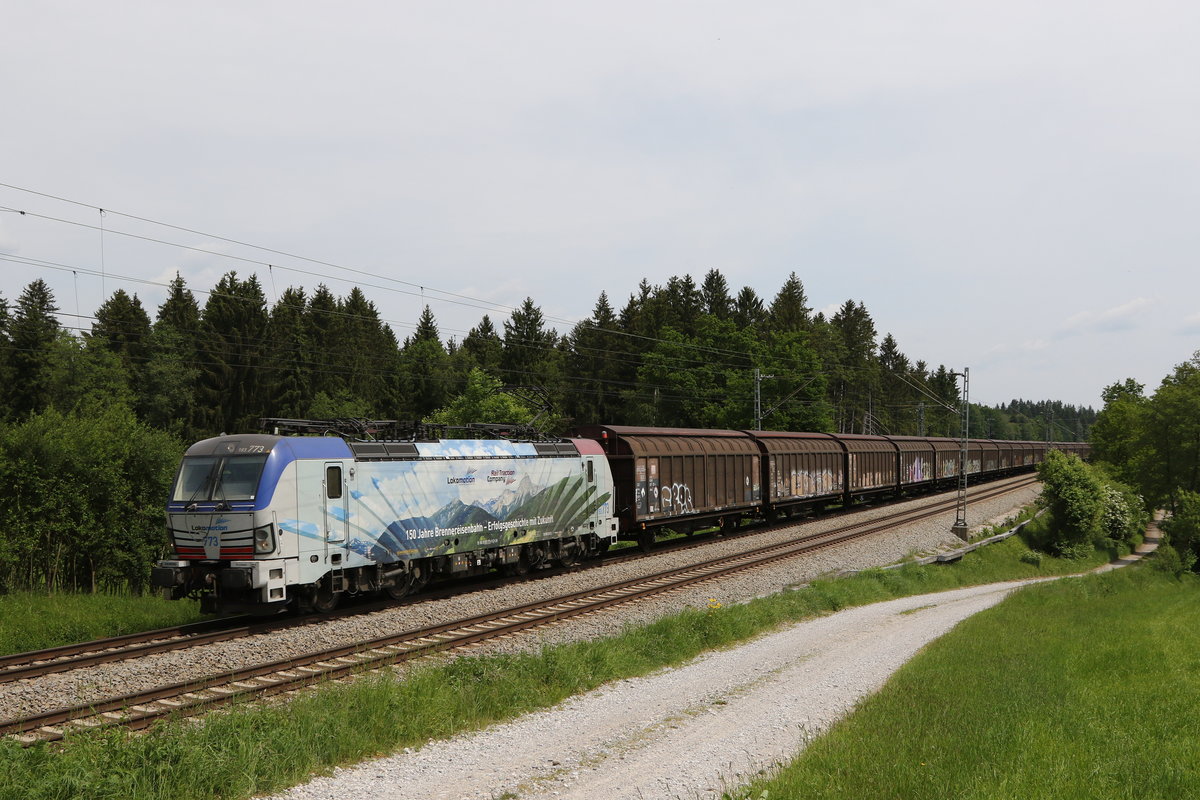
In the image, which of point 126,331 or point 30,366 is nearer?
point 30,366

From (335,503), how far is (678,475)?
570 inches

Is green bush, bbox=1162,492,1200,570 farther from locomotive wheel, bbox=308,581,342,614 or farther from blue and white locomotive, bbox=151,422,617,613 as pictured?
locomotive wheel, bbox=308,581,342,614

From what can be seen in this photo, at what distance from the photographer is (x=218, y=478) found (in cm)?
1655

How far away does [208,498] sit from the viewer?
1648 centimetres

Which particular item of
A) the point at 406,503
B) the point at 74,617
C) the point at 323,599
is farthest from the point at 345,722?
the point at 74,617

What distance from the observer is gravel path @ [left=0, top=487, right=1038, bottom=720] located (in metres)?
12.2

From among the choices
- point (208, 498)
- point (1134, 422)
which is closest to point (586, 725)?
point (208, 498)

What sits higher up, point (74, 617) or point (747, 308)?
point (747, 308)

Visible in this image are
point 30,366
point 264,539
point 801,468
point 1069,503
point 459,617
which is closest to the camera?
point 264,539

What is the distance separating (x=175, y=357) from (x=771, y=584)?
59733 millimetres

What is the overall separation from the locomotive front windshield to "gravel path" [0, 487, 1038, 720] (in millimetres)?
2623

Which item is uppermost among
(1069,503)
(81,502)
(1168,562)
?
(81,502)

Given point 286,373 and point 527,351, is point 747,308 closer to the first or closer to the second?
point 527,351

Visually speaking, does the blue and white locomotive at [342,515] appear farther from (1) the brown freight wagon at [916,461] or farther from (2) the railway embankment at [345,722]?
(1) the brown freight wagon at [916,461]
